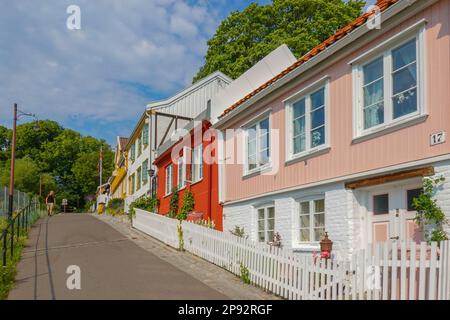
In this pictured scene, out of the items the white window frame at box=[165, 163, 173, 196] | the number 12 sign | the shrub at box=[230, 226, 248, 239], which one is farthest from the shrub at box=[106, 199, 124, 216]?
the number 12 sign

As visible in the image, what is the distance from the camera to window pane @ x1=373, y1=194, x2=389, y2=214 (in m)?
9.37

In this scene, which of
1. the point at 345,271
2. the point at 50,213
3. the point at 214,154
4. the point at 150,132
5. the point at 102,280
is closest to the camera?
the point at 345,271

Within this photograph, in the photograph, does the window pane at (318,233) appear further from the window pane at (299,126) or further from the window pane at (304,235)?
the window pane at (299,126)

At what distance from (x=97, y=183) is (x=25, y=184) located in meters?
12.0

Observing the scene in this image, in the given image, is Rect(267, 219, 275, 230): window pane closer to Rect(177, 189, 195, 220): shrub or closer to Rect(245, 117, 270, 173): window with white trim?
Rect(245, 117, 270, 173): window with white trim

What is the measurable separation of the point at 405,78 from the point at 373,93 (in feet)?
2.97

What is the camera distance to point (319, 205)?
11328mm

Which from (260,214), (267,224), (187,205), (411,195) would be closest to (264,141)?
(260,214)

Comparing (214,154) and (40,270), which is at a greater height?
(214,154)

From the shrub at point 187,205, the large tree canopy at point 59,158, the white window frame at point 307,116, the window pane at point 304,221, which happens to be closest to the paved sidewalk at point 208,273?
the window pane at point 304,221

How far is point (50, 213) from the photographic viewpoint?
111 ft

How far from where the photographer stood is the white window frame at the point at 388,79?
8.30 m
